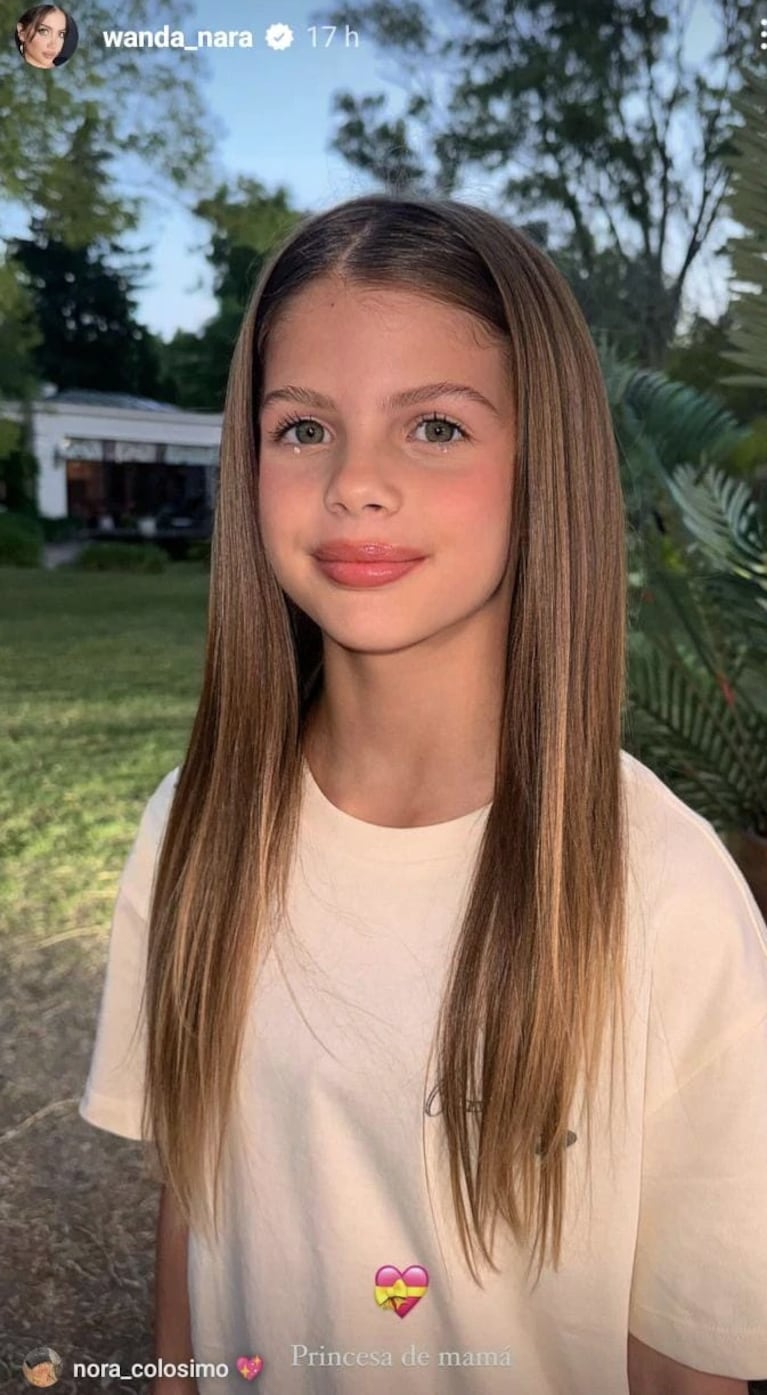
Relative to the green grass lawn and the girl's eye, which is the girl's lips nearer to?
the girl's eye

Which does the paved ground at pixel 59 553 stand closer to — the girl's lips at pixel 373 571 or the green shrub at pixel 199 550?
the green shrub at pixel 199 550

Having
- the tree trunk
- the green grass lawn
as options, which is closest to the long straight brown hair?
the green grass lawn

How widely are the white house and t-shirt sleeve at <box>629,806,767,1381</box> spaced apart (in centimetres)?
140

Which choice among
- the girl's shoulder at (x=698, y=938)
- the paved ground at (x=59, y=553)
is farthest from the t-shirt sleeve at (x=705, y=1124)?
the paved ground at (x=59, y=553)

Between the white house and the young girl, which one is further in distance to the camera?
the white house

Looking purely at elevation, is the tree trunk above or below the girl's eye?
below

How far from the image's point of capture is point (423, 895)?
0.68 m

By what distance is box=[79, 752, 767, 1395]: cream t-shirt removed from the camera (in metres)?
0.62

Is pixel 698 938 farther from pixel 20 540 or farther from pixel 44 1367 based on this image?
pixel 20 540

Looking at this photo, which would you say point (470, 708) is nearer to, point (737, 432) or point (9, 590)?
point (737, 432)

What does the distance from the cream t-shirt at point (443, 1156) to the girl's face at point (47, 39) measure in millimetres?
727

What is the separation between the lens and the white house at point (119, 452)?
6.64 ft

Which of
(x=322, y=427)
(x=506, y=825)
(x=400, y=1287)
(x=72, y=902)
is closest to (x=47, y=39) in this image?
(x=322, y=427)

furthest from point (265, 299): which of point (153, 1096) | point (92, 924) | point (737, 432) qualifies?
point (92, 924)
